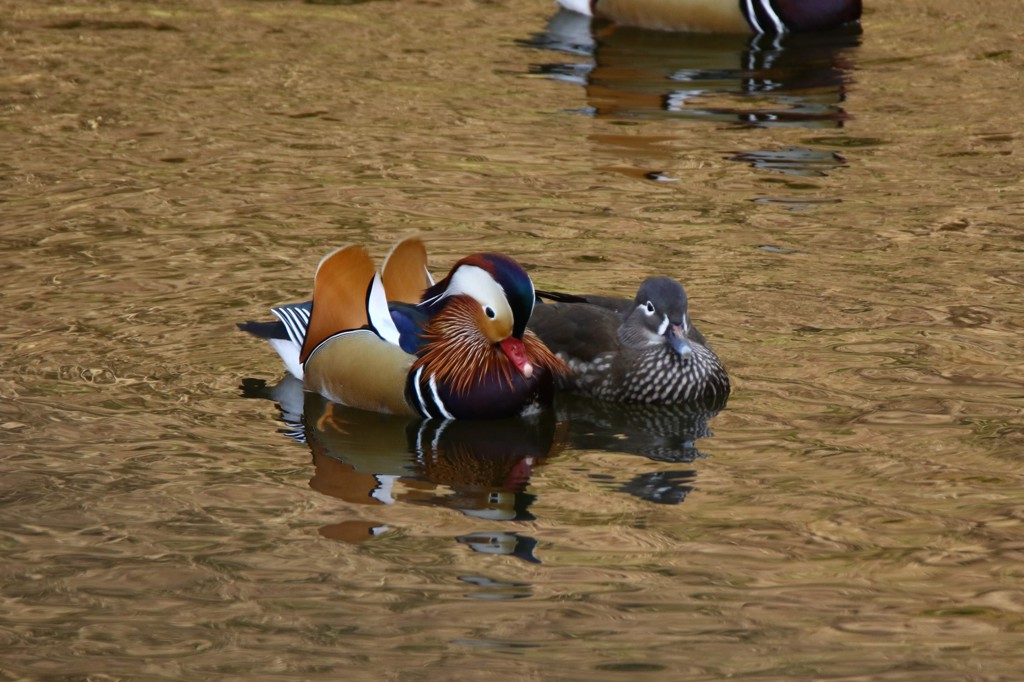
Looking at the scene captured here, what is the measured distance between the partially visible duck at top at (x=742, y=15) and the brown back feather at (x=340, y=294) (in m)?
6.14

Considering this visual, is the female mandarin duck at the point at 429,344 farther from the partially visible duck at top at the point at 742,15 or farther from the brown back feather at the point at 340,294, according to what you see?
the partially visible duck at top at the point at 742,15

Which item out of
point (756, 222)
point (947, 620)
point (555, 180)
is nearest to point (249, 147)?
point (555, 180)

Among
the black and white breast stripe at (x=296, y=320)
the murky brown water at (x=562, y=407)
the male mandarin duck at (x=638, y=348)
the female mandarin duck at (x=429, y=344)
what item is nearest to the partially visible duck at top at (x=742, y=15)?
the murky brown water at (x=562, y=407)

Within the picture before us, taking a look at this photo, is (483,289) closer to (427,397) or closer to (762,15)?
(427,397)

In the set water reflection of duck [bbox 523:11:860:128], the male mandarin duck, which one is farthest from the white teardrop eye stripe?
water reflection of duck [bbox 523:11:860:128]

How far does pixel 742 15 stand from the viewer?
40.0ft

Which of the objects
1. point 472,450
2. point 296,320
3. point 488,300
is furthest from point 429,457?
point 296,320

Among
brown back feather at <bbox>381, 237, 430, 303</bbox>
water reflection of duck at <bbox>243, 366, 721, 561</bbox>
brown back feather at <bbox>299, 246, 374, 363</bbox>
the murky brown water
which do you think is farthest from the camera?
brown back feather at <bbox>381, 237, 430, 303</bbox>

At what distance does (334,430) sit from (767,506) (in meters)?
1.74

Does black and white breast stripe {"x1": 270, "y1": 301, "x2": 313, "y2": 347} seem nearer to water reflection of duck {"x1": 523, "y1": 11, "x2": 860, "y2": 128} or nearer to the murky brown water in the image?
the murky brown water

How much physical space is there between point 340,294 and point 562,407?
38.6 inches

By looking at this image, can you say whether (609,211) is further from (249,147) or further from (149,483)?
(149,483)

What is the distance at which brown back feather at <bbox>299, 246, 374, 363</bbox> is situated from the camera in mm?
6641

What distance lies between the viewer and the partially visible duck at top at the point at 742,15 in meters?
12.2
